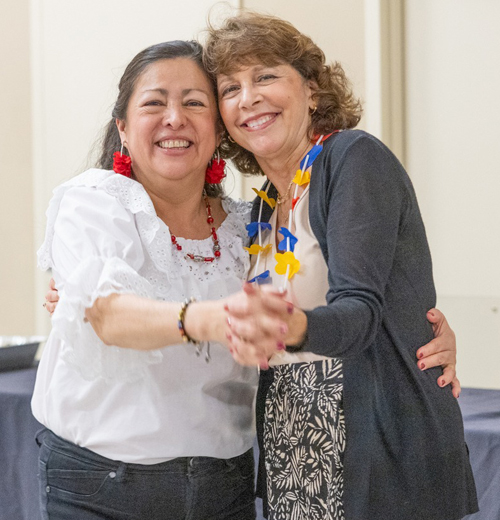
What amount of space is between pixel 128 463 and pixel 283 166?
74cm

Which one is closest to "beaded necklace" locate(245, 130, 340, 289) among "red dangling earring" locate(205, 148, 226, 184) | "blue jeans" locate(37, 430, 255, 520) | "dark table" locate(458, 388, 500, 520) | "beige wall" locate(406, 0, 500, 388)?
"red dangling earring" locate(205, 148, 226, 184)

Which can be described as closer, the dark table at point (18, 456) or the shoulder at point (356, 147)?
the shoulder at point (356, 147)

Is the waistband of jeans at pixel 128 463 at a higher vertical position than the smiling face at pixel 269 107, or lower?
lower

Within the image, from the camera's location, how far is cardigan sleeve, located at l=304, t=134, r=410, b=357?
4.26ft

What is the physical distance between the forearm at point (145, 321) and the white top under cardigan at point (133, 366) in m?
0.05

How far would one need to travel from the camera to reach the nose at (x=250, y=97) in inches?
68.7

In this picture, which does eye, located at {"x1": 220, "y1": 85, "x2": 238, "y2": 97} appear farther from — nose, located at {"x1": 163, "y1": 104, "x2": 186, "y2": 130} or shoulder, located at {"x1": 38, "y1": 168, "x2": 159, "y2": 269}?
shoulder, located at {"x1": 38, "y1": 168, "x2": 159, "y2": 269}

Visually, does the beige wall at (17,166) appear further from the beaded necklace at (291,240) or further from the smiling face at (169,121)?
the beaded necklace at (291,240)

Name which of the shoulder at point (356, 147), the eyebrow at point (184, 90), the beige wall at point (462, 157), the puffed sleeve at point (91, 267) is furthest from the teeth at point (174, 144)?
the beige wall at point (462, 157)

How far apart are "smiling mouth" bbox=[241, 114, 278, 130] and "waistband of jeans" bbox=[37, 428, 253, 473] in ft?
2.42

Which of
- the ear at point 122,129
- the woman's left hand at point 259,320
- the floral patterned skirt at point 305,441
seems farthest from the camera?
the ear at point 122,129

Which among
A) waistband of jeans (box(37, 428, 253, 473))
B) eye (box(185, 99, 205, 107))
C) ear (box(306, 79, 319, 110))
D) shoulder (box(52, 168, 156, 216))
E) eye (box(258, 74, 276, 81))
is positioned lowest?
waistband of jeans (box(37, 428, 253, 473))

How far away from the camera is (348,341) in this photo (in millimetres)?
1309

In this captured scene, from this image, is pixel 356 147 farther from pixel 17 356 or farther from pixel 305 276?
pixel 17 356
